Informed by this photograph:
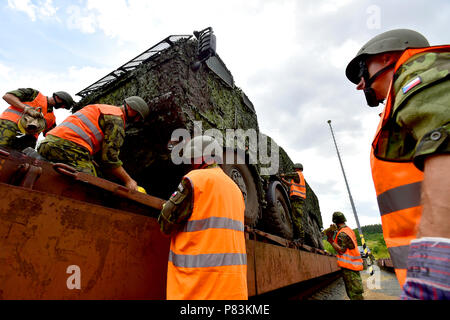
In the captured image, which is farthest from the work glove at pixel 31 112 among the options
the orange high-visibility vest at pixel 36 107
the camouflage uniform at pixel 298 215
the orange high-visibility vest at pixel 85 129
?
the camouflage uniform at pixel 298 215

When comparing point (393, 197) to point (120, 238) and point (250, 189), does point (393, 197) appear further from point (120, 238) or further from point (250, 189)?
point (250, 189)

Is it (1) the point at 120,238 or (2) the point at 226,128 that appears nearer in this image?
(1) the point at 120,238

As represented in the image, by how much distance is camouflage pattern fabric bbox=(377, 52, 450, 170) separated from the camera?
636 mm

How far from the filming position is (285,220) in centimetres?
465

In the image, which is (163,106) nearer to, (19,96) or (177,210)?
(177,210)

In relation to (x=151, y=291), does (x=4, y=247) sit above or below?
above

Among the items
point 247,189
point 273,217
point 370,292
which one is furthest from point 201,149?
point 370,292

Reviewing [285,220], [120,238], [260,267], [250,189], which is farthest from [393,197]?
[285,220]

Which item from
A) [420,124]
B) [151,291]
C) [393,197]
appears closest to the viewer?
[420,124]

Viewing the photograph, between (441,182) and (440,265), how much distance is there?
8.0 inches

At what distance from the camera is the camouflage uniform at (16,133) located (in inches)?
98.3

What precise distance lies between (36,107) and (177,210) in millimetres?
2194

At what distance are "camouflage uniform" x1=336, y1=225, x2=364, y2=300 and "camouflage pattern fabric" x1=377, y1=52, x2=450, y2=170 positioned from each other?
4.73m

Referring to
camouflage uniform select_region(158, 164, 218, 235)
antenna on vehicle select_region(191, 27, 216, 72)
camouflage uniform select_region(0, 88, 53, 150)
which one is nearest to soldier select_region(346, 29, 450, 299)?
camouflage uniform select_region(158, 164, 218, 235)
